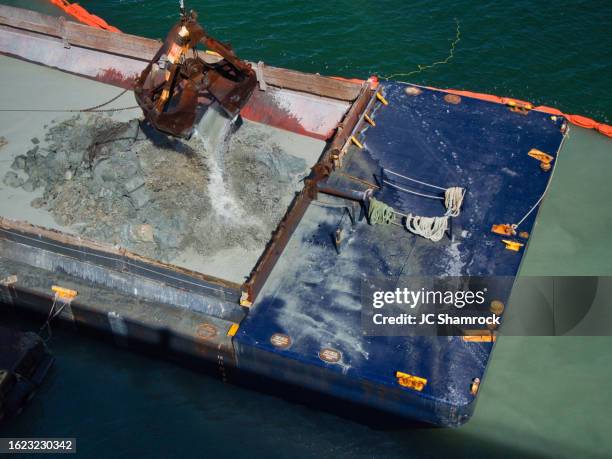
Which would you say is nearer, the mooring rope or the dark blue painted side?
the dark blue painted side

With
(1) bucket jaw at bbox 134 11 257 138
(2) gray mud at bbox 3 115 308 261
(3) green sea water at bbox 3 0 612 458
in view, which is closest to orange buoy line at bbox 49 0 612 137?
(3) green sea water at bbox 3 0 612 458

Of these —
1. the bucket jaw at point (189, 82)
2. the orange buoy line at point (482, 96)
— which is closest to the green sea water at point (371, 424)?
the orange buoy line at point (482, 96)

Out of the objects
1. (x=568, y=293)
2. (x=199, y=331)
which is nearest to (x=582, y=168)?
(x=568, y=293)

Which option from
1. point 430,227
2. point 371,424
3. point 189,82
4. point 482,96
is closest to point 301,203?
point 430,227

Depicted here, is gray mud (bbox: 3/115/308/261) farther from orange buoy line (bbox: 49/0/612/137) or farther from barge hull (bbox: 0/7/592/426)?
orange buoy line (bbox: 49/0/612/137)

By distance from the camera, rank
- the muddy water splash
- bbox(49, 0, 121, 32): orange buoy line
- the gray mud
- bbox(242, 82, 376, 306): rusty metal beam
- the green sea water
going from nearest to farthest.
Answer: the green sea water < bbox(242, 82, 376, 306): rusty metal beam < the gray mud < the muddy water splash < bbox(49, 0, 121, 32): orange buoy line

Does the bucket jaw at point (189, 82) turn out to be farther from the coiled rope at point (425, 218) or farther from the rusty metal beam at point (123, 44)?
the coiled rope at point (425, 218)

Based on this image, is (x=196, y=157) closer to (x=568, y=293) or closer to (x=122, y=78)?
(x=122, y=78)

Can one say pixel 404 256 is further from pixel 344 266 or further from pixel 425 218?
pixel 344 266
